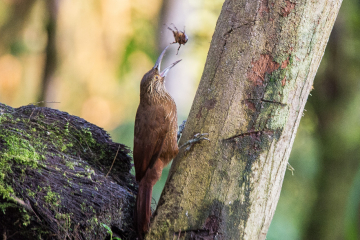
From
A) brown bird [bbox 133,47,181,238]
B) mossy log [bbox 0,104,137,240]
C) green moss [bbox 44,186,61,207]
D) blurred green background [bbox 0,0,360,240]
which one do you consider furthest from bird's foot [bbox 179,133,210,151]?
blurred green background [bbox 0,0,360,240]

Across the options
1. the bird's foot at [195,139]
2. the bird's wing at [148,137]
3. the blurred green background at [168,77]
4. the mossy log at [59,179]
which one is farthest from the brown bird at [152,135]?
the blurred green background at [168,77]

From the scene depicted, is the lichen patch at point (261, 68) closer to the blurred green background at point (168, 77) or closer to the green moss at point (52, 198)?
the green moss at point (52, 198)

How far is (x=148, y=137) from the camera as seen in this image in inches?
115

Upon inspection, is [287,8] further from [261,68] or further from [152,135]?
[152,135]

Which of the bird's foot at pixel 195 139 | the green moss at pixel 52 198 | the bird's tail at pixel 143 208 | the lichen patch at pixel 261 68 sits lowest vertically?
the green moss at pixel 52 198

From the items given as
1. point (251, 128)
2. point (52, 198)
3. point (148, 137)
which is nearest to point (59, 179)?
point (52, 198)

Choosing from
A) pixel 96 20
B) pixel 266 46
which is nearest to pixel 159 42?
pixel 96 20

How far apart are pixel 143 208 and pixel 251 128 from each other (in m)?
0.94

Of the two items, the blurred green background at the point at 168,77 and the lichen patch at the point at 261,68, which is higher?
the blurred green background at the point at 168,77

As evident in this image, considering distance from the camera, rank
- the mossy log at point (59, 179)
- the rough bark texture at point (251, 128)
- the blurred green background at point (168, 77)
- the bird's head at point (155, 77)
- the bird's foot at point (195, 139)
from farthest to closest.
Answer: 1. the blurred green background at point (168, 77)
2. the bird's head at point (155, 77)
3. the bird's foot at point (195, 139)
4. the rough bark texture at point (251, 128)
5. the mossy log at point (59, 179)

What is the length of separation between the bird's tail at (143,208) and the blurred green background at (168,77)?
153 centimetres

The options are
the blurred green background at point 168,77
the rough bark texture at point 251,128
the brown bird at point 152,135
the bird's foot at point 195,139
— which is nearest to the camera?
the rough bark texture at point 251,128

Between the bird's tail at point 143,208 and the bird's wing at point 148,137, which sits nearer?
the bird's tail at point 143,208

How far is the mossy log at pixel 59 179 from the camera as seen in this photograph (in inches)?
77.5
